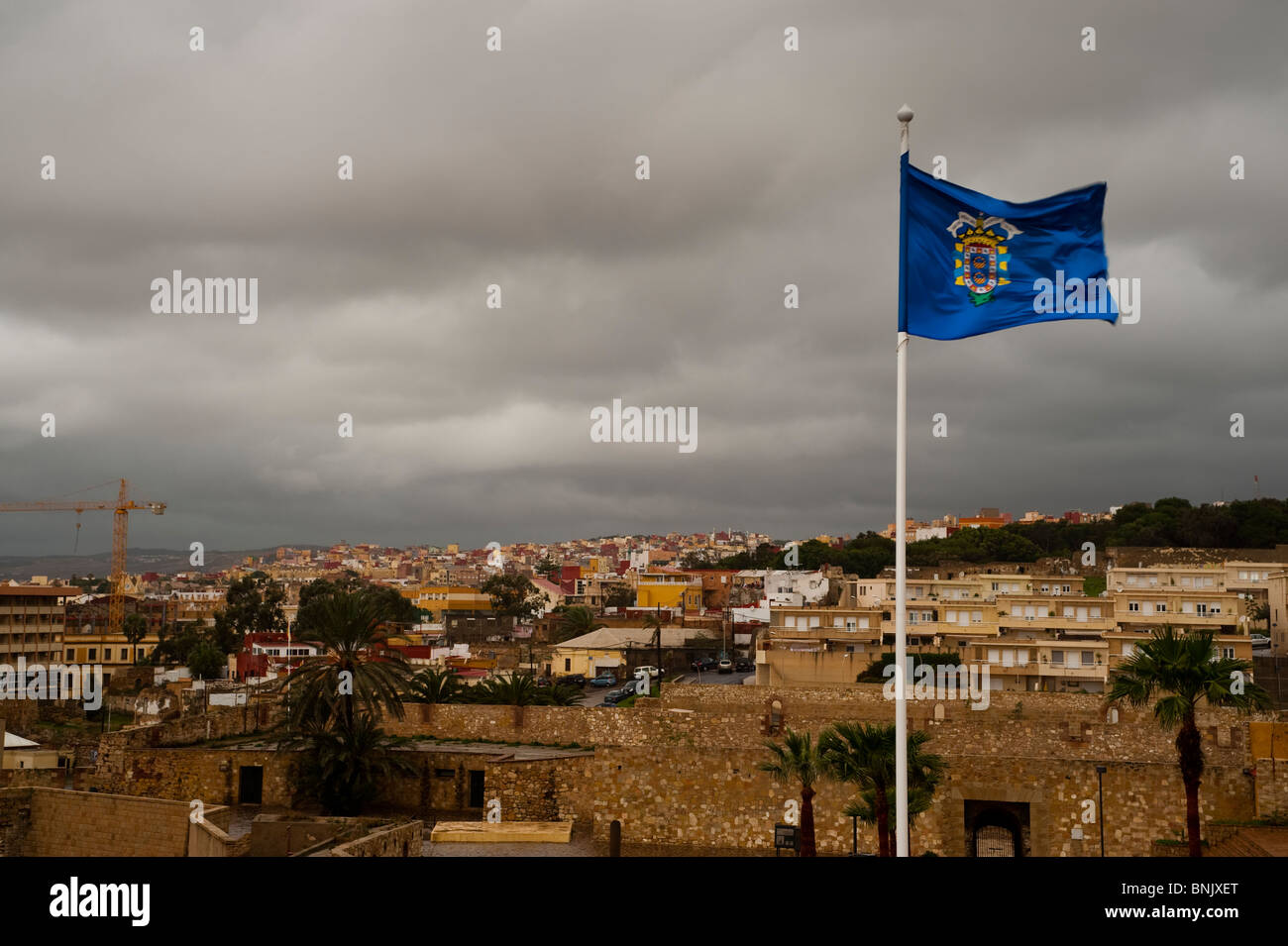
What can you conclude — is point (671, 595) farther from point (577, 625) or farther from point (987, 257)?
point (987, 257)

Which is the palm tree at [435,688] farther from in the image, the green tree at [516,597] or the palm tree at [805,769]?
the green tree at [516,597]

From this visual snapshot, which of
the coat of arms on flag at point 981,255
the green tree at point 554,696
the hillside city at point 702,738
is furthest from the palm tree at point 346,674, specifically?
the coat of arms on flag at point 981,255

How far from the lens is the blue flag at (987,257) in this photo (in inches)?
416

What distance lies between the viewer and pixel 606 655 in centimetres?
6175

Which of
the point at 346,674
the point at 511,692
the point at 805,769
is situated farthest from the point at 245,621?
the point at 805,769

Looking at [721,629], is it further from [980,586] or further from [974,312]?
[974,312]

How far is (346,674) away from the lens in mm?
28344

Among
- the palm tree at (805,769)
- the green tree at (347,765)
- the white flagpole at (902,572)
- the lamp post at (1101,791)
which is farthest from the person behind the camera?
the green tree at (347,765)

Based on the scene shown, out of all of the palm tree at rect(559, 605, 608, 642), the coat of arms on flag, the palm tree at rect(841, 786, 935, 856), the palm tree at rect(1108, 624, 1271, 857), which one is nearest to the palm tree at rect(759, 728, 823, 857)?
the palm tree at rect(841, 786, 935, 856)

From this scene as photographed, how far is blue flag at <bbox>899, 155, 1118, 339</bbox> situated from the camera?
34.7ft

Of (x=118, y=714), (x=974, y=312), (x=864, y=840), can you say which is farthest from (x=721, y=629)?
(x=974, y=312)

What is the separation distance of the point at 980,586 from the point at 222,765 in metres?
40.6

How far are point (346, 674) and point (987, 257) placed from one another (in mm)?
22303
